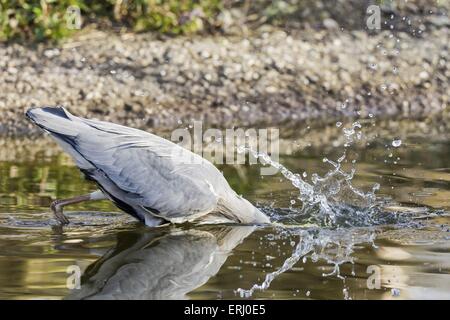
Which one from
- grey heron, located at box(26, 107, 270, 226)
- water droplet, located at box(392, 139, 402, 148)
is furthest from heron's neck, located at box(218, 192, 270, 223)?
water droplet, located at box(392, 139, 402, 148)

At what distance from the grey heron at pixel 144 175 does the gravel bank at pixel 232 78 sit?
12.7 ft

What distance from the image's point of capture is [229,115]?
487 inches

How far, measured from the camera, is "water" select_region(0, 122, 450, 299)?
20.0 feet

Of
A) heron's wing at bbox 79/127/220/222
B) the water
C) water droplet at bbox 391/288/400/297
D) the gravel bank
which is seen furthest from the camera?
the gravel bank

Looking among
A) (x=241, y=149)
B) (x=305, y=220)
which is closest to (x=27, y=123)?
(x=241, y=149)

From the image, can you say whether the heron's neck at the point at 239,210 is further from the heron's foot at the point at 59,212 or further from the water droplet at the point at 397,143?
the water droplet at the point at 397,143

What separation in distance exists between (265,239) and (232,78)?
573 cm

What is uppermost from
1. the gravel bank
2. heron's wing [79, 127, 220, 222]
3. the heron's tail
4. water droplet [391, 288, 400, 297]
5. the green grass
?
the green grass

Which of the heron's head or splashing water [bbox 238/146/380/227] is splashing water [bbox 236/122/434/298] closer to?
splashing water [bbox 238/146/380/227]

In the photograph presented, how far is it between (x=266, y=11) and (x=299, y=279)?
8447 millimetres

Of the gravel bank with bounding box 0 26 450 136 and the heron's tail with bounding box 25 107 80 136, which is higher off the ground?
the gravel bank with bounding box 0 26 450 136

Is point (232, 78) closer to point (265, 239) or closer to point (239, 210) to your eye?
point (239, 210)

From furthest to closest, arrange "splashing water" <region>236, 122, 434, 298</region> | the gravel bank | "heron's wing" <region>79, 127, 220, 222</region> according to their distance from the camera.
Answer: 1. the gravel bank
2. "heron's wing" <region>79, 127, 220, 222</region>
3. "splashing water" <region>236, 122, 434, 298</region>
